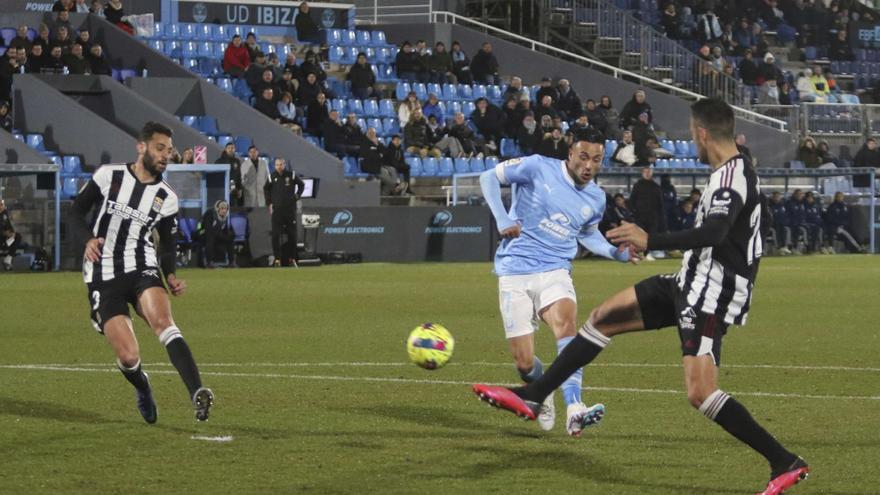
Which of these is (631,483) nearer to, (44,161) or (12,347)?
(12,347)

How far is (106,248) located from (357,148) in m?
25.3

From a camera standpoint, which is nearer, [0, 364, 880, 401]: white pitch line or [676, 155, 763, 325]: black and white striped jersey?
[676, 155, 763, 325]: black and white striped jersey

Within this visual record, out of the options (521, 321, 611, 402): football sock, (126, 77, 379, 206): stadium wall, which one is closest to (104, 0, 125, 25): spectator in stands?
(126, 77, 379, 206): stadium wall

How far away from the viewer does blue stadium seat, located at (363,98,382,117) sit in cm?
3766

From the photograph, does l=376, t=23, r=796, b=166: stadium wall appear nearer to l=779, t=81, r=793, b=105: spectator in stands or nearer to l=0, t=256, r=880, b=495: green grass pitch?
l=779, t=81, r=793, b=105: spectator in stands

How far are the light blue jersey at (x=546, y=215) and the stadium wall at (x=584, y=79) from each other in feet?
105

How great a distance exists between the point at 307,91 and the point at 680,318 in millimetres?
28527

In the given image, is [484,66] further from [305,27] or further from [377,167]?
[377,167]

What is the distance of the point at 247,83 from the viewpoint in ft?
118

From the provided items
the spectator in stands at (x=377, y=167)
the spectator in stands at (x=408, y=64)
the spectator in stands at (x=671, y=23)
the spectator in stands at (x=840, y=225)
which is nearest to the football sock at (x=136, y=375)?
the spectator in stands at (x=377, y=167)

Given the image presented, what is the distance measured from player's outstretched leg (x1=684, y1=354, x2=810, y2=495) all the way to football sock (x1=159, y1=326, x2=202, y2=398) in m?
3.22

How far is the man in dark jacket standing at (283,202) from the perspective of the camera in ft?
96.1

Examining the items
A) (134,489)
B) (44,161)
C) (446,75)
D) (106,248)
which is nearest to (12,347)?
(106,248)

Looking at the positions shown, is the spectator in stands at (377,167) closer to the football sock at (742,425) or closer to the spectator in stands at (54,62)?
the spectator in stands at (54,62)
